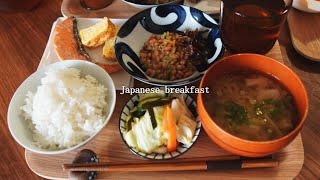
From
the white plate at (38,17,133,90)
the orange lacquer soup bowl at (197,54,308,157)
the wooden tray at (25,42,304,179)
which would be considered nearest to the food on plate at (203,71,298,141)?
the orange lacquer soup bowl at (197,54,308,157)

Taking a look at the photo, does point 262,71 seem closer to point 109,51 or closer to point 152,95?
point 152,95

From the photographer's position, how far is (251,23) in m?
1.17

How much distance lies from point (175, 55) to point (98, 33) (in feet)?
1.07

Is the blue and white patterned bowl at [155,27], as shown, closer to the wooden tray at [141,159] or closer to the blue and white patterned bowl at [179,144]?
the blue and white patterned bowl at [179,144]

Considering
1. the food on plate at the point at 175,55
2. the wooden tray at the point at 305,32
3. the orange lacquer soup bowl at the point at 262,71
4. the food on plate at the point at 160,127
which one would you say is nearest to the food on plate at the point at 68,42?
the food on plate at the point at 175,55

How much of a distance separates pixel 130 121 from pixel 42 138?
0.96 feet

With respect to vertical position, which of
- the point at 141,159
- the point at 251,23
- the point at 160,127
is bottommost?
the point at 141,159

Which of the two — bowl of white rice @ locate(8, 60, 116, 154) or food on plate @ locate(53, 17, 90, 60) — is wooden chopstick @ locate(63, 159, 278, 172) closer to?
bowl of white rice @ locate(8, 60, 116, 154)

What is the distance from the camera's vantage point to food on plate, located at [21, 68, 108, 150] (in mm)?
1036

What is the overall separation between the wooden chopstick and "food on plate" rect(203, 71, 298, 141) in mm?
88

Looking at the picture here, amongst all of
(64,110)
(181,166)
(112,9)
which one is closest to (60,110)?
(64,110)

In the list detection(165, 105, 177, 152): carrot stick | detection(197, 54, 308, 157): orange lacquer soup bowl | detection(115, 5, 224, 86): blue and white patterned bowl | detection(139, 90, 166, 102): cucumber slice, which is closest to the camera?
detection(197, 54, 308, 157): orange lacquer soup bowl

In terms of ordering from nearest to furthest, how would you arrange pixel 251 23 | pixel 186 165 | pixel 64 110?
pixel 186 165, pixel 64 110, pixel 251 23

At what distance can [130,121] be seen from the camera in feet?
3.46
